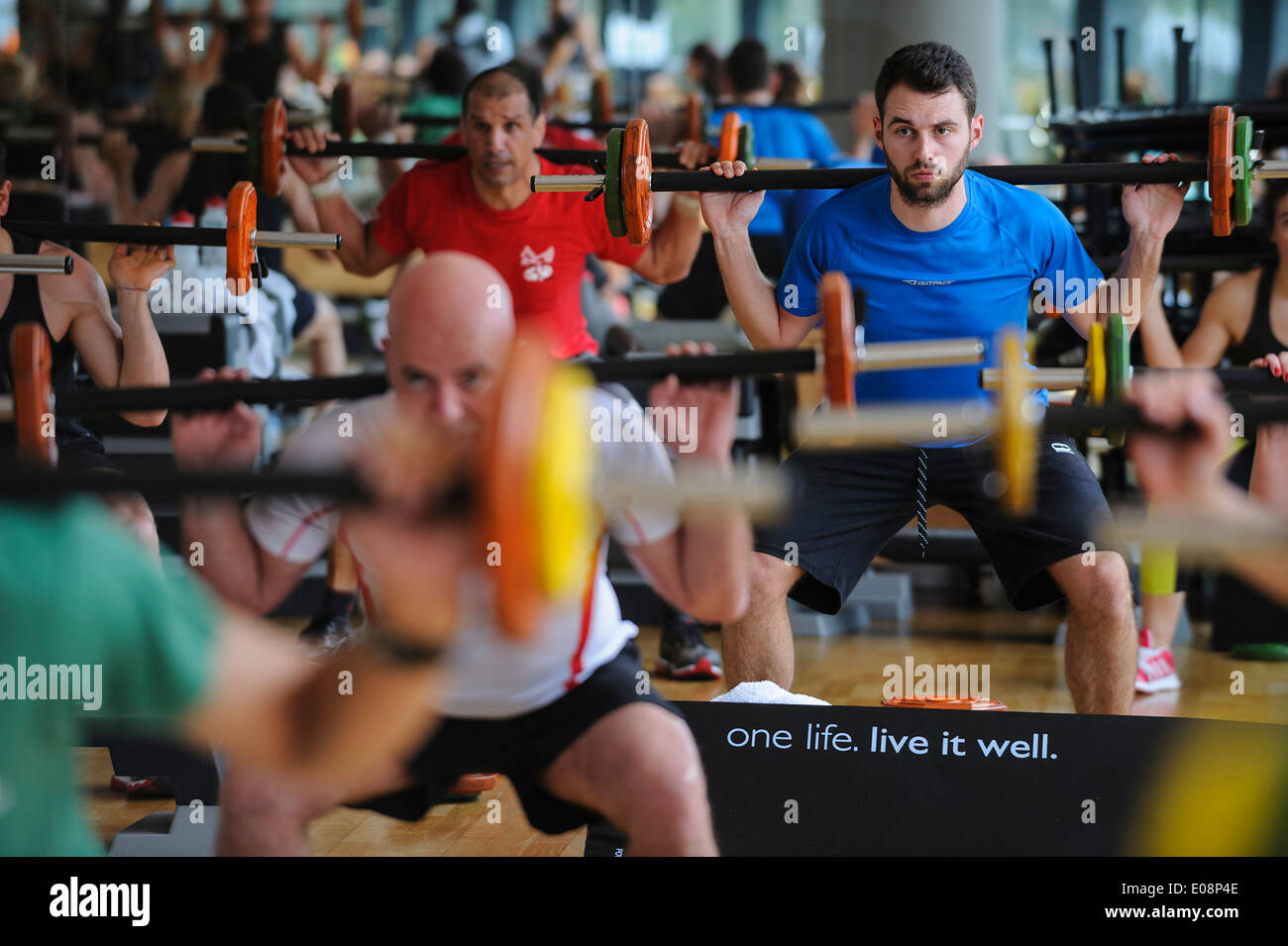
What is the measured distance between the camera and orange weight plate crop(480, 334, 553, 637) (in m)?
1.26

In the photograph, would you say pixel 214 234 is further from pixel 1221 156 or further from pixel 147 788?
pixel 1221 156

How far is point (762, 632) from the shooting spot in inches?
116

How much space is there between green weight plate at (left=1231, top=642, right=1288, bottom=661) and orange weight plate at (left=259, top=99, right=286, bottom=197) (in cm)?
A: 291

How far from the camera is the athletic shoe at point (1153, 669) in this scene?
395 cm

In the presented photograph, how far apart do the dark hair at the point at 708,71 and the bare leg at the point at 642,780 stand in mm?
6111

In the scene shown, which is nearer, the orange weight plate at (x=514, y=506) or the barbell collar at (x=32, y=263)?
the orange weight plate at (x=514, y=506)

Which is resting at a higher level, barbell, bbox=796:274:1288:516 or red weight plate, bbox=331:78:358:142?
red weight plate, bbox=331:78:358:142

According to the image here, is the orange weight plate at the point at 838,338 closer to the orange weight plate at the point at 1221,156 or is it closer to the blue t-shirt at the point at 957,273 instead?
the blue t-shirt at the point at 957,273

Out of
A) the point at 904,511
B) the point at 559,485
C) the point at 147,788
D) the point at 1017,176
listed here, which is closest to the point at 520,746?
the point at 559,485

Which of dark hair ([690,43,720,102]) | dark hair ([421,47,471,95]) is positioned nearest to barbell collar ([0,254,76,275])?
dark hair ([421,47,471,95])

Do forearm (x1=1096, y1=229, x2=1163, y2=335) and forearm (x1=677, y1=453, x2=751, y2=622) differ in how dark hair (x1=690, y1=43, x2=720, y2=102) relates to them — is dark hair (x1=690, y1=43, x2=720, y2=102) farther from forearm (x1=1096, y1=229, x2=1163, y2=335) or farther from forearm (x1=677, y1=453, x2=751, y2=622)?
forearm (x1=677, y1=453, x2=751, y2=622)

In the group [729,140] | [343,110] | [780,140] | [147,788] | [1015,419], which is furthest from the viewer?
[780,140]

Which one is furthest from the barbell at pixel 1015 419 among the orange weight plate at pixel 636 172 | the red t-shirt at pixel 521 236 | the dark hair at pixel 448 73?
the dark hair at pixel 448 73

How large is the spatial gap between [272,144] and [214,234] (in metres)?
0.60
